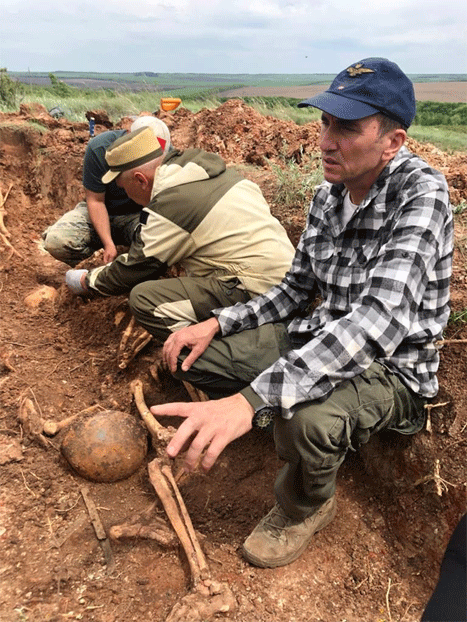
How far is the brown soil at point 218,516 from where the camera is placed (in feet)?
7.30

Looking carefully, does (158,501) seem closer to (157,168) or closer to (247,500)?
(247,500)

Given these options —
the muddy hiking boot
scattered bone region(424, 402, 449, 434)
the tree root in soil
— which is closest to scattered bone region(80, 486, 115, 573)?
the muddy hiking boot

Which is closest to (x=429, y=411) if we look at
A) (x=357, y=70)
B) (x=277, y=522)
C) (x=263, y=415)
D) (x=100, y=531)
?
(x=277, y=522)

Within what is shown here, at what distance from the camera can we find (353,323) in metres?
1.93

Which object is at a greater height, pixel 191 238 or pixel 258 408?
pixel 191 238

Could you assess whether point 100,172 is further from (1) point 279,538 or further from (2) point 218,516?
(1) point 279,538

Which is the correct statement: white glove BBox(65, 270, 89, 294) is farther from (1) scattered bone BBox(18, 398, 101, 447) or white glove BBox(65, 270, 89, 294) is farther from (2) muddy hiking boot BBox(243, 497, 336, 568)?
(2) muddy hiking boot BBox(243, 497, 336, 568)

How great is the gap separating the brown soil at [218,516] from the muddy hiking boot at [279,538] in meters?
0.06

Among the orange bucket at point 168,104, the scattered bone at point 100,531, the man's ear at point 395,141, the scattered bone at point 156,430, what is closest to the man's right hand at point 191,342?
the scattered bone at point 156,430

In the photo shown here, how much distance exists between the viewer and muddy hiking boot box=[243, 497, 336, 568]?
92.2 inches

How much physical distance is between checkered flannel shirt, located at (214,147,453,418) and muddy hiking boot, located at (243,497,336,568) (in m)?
0.78

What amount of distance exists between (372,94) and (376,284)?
78 centimetres

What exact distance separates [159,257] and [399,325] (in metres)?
1.79

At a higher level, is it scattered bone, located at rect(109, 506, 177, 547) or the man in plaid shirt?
the man in plaid shirt
